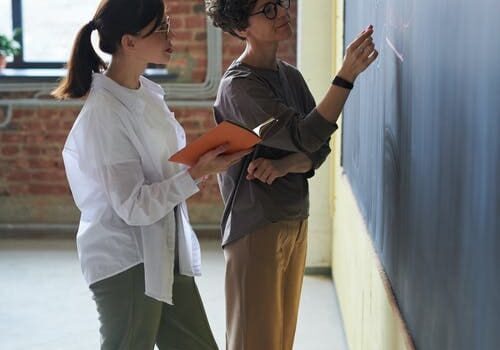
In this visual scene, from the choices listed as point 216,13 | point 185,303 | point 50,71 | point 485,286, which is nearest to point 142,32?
point 216,13

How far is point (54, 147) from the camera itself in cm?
595

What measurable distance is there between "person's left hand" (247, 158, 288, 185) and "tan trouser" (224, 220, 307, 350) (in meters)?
0.13

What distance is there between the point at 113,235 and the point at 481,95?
3.78 feet

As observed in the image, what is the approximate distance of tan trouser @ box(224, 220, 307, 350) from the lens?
7.28 feet

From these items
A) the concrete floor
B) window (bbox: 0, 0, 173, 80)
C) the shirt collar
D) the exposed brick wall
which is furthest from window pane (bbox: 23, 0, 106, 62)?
the shirt collar

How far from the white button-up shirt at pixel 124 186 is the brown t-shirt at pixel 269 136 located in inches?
6.7

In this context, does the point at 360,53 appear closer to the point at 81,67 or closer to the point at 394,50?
the point at 394,50

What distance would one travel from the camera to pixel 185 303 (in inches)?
89.4

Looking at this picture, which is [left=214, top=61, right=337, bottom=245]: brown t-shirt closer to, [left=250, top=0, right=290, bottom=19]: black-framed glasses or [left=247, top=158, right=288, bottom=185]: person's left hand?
[left=247, top=158, right=288, bottom=185]: person's left hand

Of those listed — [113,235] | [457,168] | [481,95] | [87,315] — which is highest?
[481,95]

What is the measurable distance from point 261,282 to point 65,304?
2373 mm

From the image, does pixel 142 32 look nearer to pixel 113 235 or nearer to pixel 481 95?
pixel 113 235

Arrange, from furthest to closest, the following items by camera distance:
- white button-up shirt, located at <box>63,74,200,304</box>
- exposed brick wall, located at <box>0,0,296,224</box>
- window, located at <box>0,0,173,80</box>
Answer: window, located at <box>0,0,173,80</box>, exposed brick wall, located at <box>0,0,296,224</box>, white button-up shirt, located at <box>63,74,200,304</box>

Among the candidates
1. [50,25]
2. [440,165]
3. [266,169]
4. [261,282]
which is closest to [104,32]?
[266,169]
